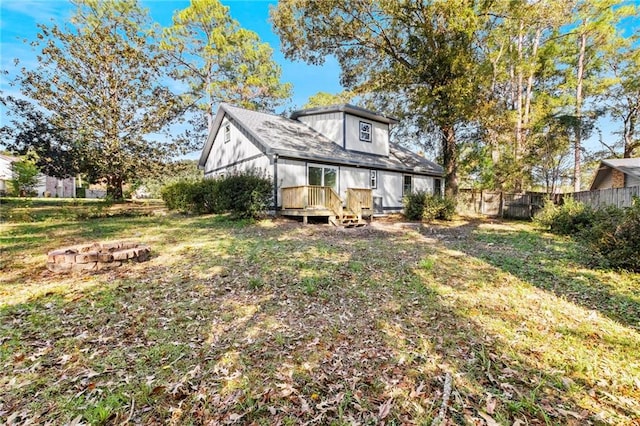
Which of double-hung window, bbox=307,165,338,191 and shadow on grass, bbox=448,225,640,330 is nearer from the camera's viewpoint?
shadow on grass, bbox=448,225,640,330

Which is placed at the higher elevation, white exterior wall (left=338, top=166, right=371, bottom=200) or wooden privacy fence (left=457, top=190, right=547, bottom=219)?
white exterior wall (left=338, top=166, right=371, bottom=200)

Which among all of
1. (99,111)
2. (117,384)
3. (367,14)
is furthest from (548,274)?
(99,111)

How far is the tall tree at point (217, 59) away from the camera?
22.6 metres

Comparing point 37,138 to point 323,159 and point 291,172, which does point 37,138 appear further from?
point 323,159

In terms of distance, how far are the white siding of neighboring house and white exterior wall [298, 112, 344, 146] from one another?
4.08 metres

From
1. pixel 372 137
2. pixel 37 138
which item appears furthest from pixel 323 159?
pixel 37 138

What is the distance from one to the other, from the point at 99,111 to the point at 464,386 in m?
21.7

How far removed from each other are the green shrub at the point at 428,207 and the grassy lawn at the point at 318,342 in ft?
25.9

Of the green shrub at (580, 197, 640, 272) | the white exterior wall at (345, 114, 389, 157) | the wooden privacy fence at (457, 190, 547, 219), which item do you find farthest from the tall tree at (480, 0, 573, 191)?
the green shrub at (580, 197, 640, 272)

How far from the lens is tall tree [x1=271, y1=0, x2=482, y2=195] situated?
1374 centimetres

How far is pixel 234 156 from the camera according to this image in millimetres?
15484

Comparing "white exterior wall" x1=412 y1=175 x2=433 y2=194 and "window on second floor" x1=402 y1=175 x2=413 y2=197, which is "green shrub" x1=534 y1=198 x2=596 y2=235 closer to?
"window on second floor" x1=402 y1=175 x2=413 y2=197

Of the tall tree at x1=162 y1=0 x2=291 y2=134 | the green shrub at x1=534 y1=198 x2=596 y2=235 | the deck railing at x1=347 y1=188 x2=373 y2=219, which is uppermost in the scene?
the tall tree at x1=162 y1=0 x2=291 y2=134

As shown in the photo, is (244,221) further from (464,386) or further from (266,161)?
(464,386)
